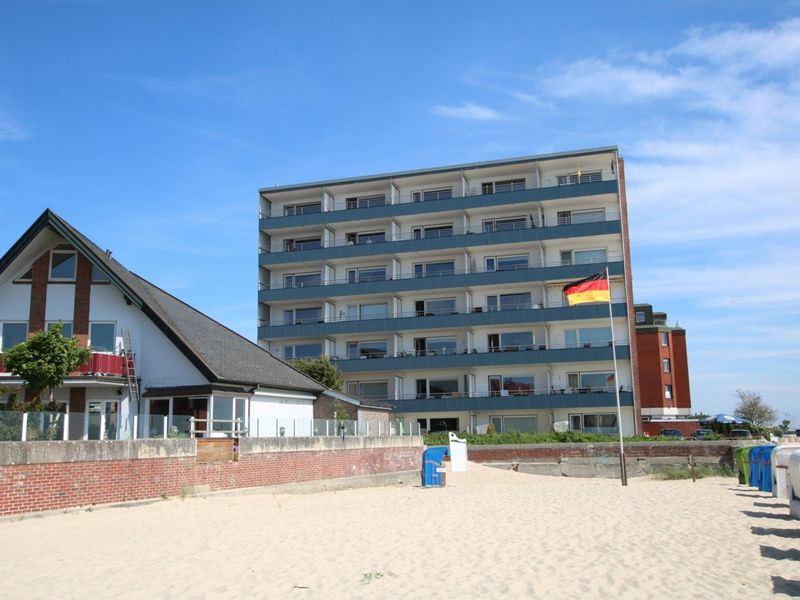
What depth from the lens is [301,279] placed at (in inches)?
2244

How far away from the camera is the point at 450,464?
36.7m

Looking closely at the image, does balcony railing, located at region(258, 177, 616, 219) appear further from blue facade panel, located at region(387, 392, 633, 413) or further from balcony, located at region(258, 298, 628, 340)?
blue facade panel, located at region(387, 392, 633, 413)

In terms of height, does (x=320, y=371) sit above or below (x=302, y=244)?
below

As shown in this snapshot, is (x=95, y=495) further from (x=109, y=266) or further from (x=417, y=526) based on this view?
(x=109, y=266)

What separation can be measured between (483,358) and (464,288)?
5251 mm

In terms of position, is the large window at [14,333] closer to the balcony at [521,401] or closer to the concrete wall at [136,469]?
the concrete wall at [136,469]

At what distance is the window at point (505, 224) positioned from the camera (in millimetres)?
52812

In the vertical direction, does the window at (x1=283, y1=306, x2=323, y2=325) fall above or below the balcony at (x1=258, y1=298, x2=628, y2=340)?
above

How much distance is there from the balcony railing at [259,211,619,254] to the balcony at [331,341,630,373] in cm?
830

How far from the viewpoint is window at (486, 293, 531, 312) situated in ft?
170

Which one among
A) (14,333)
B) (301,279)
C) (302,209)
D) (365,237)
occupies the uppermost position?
(302,209)

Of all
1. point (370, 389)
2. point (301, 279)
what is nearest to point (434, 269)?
point (370, 389)

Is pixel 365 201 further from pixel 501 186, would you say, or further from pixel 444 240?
pixel 501 186

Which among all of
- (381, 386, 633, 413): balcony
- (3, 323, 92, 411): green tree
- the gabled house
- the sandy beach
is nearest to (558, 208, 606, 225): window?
(381, 386, 633, 413): balcony
